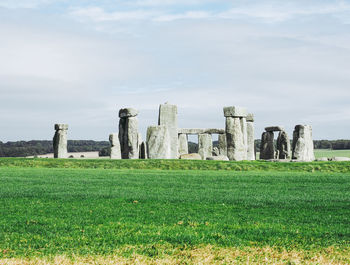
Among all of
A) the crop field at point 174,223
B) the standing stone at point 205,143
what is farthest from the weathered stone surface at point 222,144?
the crop field at point 174,223

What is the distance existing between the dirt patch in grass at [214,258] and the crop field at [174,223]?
1cm

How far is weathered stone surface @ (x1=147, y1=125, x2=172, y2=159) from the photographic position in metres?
25.3

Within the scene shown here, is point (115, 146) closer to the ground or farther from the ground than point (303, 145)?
farther from the ground

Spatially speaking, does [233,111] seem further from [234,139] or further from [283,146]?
[283,146]

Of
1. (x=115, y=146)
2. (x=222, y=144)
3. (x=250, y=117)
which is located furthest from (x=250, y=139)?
(x=115, y=146)

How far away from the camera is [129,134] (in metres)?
27.2

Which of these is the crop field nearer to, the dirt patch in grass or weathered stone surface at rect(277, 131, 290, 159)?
the dirt patch in grass

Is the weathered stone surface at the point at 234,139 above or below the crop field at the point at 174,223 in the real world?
above

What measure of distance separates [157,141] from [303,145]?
9.22 metres

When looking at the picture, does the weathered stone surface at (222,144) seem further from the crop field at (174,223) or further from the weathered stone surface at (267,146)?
the crop field at (174,223)

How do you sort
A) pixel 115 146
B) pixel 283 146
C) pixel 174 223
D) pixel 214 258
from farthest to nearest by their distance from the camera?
pixel 283 146, pixel 115 146, pixel 174 223, pixel 214 258

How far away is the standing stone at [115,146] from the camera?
96.2 ft

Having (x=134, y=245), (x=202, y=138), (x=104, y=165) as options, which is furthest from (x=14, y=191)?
(x=202, y=138)

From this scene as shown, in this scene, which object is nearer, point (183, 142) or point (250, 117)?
point (250, 117)
